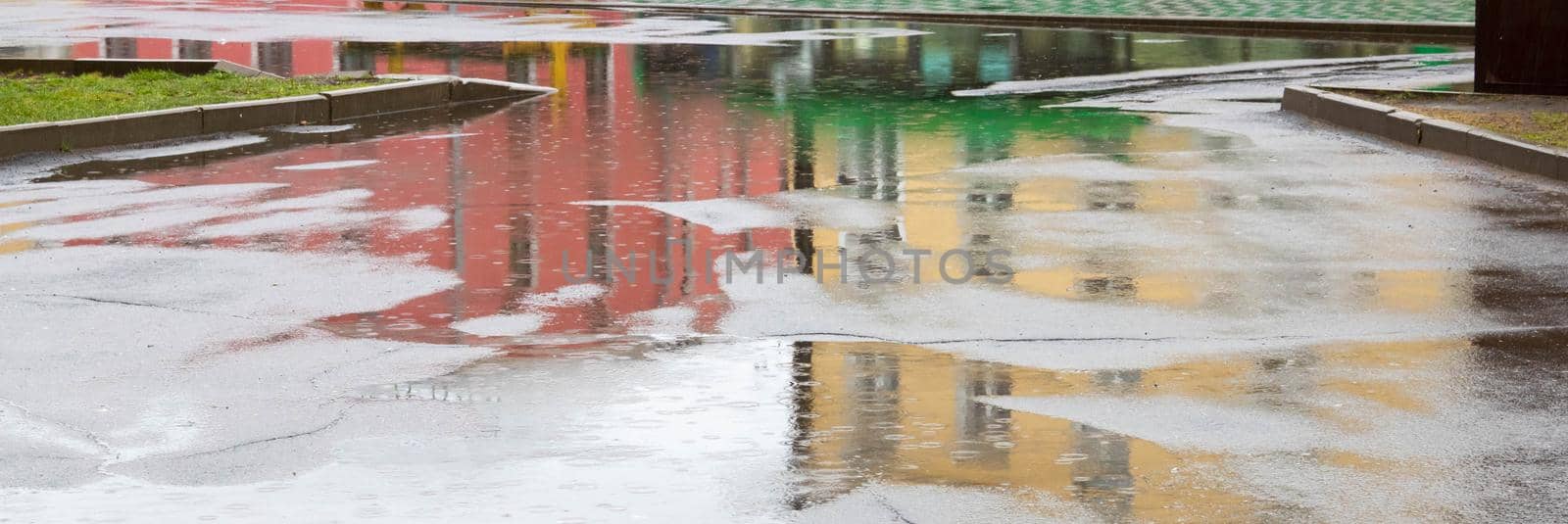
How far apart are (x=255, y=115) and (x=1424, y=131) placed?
8.68 meters

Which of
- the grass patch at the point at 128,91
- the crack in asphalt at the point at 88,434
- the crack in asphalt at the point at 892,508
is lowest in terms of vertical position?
the crack in asphalt at the point at 892,508

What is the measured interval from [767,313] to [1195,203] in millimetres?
4226

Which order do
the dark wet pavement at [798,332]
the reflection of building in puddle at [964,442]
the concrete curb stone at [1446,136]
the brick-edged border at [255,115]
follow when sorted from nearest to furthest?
the reflection of building in puddle at [964,442], the dark wet pavement at [798,332], the concrete curb stone at [1446,136], the brick-edged border at [255,115]

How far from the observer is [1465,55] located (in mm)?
25125

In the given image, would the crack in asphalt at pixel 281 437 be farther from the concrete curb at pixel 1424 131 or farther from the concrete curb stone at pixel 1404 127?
the concrete curb stone at pixel 1404 127

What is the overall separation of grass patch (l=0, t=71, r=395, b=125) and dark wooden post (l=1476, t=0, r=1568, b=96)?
9430 mm

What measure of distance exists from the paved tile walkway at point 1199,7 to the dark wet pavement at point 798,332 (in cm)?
1683

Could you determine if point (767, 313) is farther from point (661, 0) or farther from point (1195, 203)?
point (661, 0)

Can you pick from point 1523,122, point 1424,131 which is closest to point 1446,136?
point 1424,131

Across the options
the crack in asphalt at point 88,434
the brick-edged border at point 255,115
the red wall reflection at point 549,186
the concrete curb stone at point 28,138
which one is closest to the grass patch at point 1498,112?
the red wall reflection at point 549,186

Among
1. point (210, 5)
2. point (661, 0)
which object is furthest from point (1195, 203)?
point (210, 5)

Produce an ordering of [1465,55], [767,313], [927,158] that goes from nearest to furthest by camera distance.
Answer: [767,313]
[927,158]
[1465,55]

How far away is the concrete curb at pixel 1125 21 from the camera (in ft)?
95.0

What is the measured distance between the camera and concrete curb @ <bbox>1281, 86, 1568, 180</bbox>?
45.5 feet
